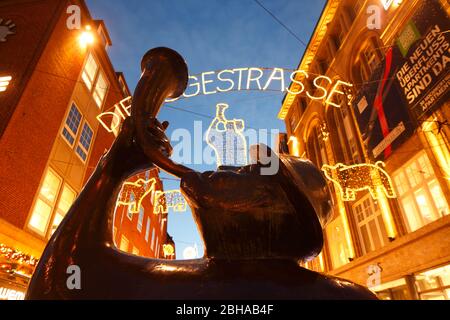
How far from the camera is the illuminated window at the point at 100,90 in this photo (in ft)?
48.4

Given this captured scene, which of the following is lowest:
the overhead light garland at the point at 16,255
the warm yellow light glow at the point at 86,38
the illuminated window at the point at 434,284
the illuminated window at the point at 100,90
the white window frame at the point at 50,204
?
the illuminated window at the point at 434,284

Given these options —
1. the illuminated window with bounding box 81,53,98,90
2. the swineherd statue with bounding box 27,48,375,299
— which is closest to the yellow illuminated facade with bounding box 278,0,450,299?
the swineherd statue with bounding box 27,48,375,299

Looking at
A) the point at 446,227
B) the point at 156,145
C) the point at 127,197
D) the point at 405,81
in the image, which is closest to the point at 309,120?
the point at 405,81

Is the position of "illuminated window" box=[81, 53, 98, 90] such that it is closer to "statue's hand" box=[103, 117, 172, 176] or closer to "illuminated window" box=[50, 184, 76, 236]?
"illuminated window" box=[50, 184, 76, 236]

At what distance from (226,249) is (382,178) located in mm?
12234

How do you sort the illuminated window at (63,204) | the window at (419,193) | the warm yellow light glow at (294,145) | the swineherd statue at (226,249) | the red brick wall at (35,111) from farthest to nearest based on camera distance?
the warm yellow light glow at (294,145) → the illuminated window at (63,204) → the window at (419,193) → the red brick wall at (35,111) → the swineherd statue at (226,249)

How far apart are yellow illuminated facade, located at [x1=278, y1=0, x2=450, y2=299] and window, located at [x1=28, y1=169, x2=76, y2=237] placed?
9.39 meters

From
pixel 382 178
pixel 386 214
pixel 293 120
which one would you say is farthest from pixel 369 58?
pixel 293 120

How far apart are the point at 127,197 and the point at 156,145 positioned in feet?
37.1

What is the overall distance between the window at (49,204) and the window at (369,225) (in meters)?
12.5

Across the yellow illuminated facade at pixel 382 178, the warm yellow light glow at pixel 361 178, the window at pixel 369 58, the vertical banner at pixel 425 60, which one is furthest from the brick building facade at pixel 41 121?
the window at pixel 369 58

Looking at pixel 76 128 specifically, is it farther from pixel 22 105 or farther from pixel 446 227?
pixel 446 227

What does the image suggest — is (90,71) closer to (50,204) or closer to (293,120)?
(50,204)

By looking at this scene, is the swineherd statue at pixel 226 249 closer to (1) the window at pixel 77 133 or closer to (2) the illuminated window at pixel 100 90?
(1) the window at pixel 77 133
